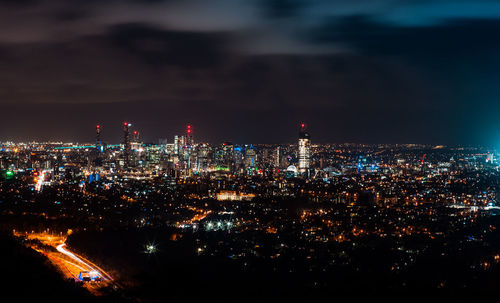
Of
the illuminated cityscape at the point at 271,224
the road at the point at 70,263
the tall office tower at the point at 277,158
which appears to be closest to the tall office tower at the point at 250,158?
the tall office tower at the point at 277,158

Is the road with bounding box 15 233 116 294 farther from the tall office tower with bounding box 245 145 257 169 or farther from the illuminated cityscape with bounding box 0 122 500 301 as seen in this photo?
the tall office tower with bounding box 245 145 257 169

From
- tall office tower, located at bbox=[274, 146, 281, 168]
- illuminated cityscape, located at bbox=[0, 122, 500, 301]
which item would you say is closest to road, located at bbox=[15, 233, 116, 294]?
illuminated cityscape, located at bbox=[0, 122, 500, 301]

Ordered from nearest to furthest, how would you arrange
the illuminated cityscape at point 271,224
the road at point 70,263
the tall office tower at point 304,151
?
1. the road at point 70,263
2. the illuminated cityscape at point 271,224
3. the tall office tower at point 304,151

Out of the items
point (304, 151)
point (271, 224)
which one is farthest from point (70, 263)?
point (304, 151)

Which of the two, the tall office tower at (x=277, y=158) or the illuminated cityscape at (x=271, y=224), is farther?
the tall office tower at (x=277, y=158)

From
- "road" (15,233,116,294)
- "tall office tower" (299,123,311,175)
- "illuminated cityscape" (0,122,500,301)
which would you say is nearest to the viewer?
"road" (15,233,116,294)

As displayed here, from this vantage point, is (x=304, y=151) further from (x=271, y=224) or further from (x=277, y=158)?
(x=271, y=224)

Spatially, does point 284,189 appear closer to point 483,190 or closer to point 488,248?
point 483,190

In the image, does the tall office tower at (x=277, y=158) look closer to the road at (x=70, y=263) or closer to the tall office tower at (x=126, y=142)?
the tall office tower at (x=126, y=142)

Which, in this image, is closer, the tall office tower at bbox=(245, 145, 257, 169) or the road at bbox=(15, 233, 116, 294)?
the road at bbox=(15, 233, 116, 294)

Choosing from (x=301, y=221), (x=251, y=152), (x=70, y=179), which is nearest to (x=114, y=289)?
(x=301, y=221)

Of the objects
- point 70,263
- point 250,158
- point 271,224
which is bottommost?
point 70,263

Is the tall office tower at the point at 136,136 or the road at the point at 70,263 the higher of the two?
the tall office tower at the point at 136,136
